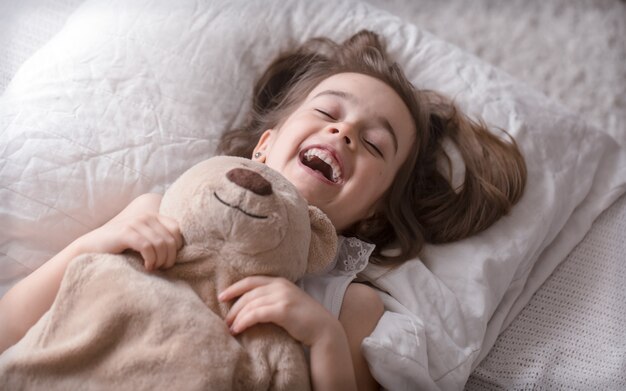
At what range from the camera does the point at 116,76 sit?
1.26 m

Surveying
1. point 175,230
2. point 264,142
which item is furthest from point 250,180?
point 264,142

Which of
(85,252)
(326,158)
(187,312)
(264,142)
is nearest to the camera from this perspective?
(187,312)

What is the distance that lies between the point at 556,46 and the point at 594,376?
0.85m

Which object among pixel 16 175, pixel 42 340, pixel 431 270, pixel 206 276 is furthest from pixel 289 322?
pixel 16 175

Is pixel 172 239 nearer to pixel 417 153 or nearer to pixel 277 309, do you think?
pixel 277 309

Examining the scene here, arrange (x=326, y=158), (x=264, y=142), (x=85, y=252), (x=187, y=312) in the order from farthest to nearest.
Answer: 1. (x=264, y=142)
2. (x=326, y=158)
3. (x=85, y=252)
4. (x=187, y=312)

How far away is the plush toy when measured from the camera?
811mm

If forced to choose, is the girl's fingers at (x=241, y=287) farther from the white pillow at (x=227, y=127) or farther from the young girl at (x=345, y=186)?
the white pillow at (x=227, y=127)

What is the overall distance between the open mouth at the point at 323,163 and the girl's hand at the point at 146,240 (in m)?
0.30

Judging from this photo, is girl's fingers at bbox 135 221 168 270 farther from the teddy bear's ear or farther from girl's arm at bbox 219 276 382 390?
the teddy bear's ear

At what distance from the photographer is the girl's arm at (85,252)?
2.85 ft

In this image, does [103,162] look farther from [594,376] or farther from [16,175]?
[594,376]

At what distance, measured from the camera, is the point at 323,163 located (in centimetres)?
113

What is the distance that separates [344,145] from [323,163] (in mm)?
47
